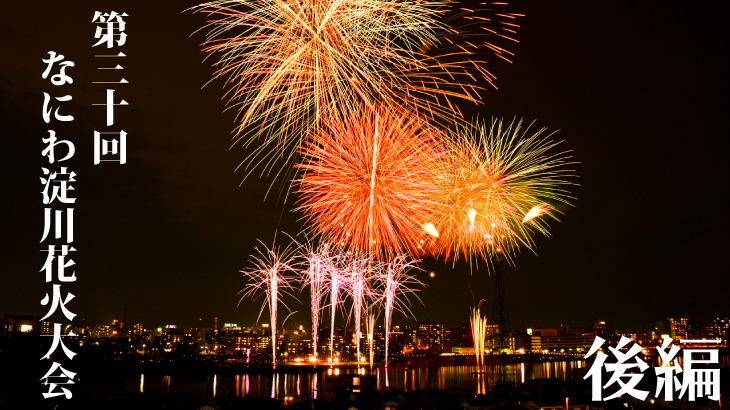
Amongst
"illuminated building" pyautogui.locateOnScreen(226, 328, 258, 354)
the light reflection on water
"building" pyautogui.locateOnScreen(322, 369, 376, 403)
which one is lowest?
"illuminated building" pyautogui.locateOnScreen(226, 328, 258, 354)

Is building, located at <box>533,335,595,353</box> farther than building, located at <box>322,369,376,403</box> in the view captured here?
Yes

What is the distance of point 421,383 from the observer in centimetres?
3616

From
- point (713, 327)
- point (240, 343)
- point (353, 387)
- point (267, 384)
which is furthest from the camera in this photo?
point (240, 343)

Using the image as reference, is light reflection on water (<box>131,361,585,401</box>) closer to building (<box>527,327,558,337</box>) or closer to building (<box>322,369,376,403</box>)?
building (<box>322,369,376,403</box>)

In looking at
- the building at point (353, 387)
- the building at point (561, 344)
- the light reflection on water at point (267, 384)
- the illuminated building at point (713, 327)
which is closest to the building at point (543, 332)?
the building at point (561, 344)

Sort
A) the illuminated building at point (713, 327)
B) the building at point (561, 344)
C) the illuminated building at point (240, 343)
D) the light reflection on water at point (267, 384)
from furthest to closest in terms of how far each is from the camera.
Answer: the building at point (561, 344) → the illuminated building at point (240, 343) → the illuminated building at point (713, 327) → the light reflection on water at point (267, 384)

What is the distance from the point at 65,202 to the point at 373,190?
5341 millimetres

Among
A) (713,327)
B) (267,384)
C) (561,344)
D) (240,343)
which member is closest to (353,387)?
(267,384)

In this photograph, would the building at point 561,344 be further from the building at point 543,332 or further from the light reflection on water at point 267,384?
the light reflection on water at point 267,384

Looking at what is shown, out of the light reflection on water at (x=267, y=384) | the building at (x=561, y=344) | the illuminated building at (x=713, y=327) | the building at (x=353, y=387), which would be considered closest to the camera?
the building at (x=353, y=387)

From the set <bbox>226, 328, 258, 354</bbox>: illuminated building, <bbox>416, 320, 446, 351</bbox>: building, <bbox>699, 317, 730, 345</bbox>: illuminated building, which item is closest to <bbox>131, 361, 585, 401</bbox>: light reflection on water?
<bbox>699, 317, 730, 345</bbox>: illuminated building

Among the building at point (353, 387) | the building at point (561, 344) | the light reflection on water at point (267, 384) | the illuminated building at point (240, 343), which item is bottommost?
the building at point (561, 344)

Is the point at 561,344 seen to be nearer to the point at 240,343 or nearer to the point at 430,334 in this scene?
the point at 430,334

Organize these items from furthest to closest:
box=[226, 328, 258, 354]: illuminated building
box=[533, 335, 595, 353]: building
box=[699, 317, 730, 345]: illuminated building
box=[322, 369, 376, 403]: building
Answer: box=[533, 335, 595, 353]: building
box=[226, 328, 258, 354]: illuminated building
box=[699, 317, 730, 345]: illuminated building
box=[322, 369, 376, 403]: building
